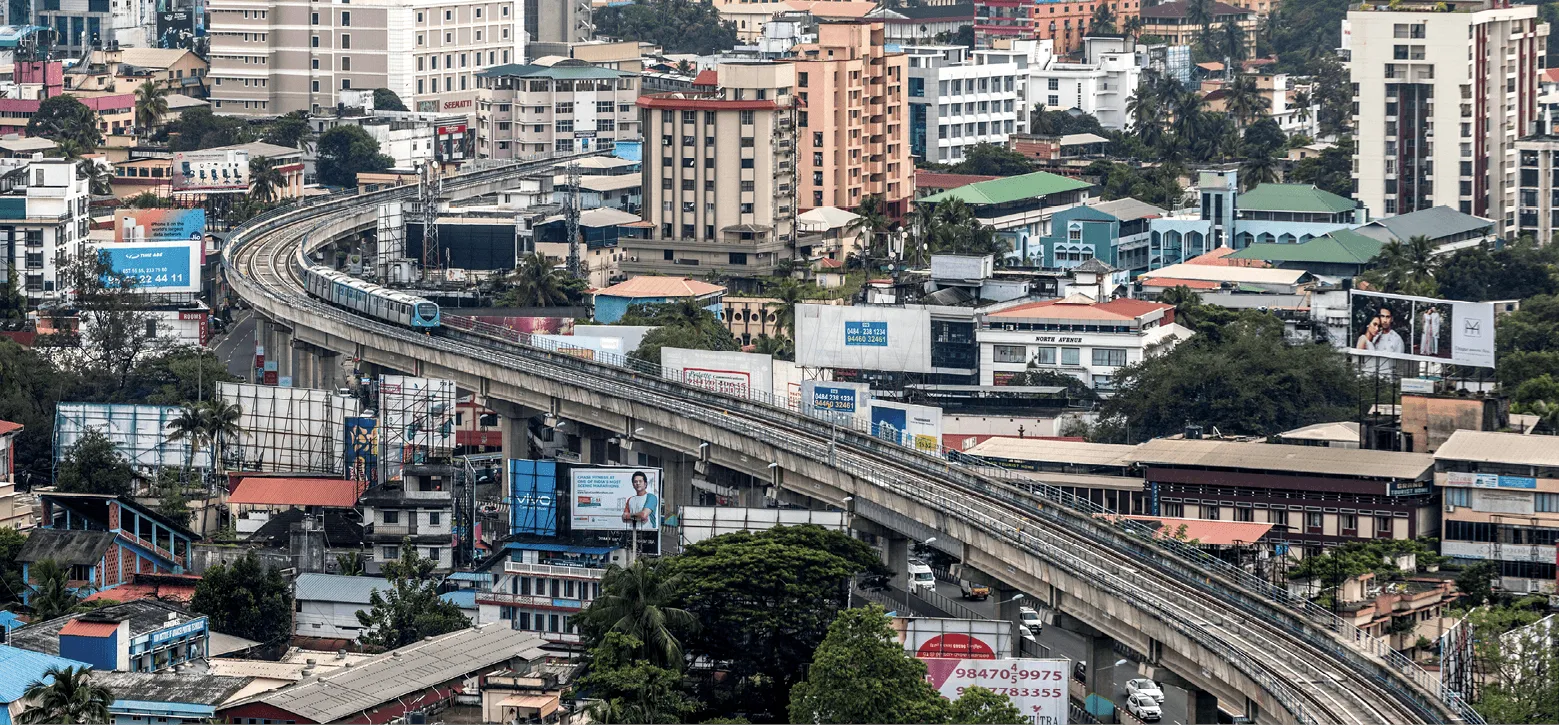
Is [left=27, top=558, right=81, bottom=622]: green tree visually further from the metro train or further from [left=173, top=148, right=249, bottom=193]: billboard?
[left=173, top=148, right=249, bottom=193]: billboard

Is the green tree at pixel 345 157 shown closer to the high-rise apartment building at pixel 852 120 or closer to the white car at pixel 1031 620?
the high-rise apartment building at pixel 852 120

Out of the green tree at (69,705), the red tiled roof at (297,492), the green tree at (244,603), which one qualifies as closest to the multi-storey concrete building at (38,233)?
the red tiled roof at (297,492)

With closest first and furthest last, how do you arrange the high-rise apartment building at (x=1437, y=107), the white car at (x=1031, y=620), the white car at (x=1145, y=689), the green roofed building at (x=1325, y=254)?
the white car at (x=1145, y=689), the white car at (x=1031, y=620), the green roofed building at (x=1325, y=254), the high-rise apartment building at (x=1437, y=107)

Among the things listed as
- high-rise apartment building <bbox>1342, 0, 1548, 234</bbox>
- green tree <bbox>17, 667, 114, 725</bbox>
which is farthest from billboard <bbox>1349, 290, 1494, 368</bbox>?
high-rise apartment building <bbox>1342, 0, 1548, 234</bbox>

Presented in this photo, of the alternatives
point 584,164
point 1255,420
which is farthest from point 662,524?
point 584,164

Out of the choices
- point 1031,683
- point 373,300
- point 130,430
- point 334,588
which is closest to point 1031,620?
point 1031,683

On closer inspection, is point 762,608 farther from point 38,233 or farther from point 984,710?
point 38,233
